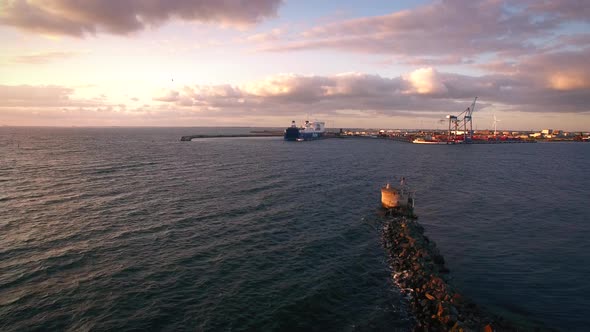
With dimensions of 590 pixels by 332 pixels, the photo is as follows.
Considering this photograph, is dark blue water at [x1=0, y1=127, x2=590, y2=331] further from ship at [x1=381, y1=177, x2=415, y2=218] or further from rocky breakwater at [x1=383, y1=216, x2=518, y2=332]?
ship at [x1=381, y1=177, x2=415, y2=218]

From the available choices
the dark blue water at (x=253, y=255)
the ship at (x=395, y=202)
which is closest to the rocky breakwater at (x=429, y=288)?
the dark blue water at (x=253, y=255)

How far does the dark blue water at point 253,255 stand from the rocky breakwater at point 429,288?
1.13 meters

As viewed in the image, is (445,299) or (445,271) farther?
(445,271)

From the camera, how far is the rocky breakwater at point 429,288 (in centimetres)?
1848

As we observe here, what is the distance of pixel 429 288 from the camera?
22.3 meters

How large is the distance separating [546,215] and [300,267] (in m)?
37.3

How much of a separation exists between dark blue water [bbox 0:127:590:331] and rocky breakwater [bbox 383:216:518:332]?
1.13m

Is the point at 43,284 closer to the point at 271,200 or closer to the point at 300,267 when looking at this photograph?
the point at 300,267

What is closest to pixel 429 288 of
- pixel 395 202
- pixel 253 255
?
pixel 253 255

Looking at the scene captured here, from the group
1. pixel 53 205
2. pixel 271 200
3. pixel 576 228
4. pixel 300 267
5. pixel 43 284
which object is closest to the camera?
pixel 43 284

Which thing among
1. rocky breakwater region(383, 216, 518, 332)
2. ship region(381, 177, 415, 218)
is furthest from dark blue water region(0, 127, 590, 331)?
ship region(381, 177, 415, 218)

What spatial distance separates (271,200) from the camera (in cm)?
4675

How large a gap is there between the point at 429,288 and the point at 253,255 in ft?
45.4

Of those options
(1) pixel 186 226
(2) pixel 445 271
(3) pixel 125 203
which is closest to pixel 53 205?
(3) pixel 125 203
